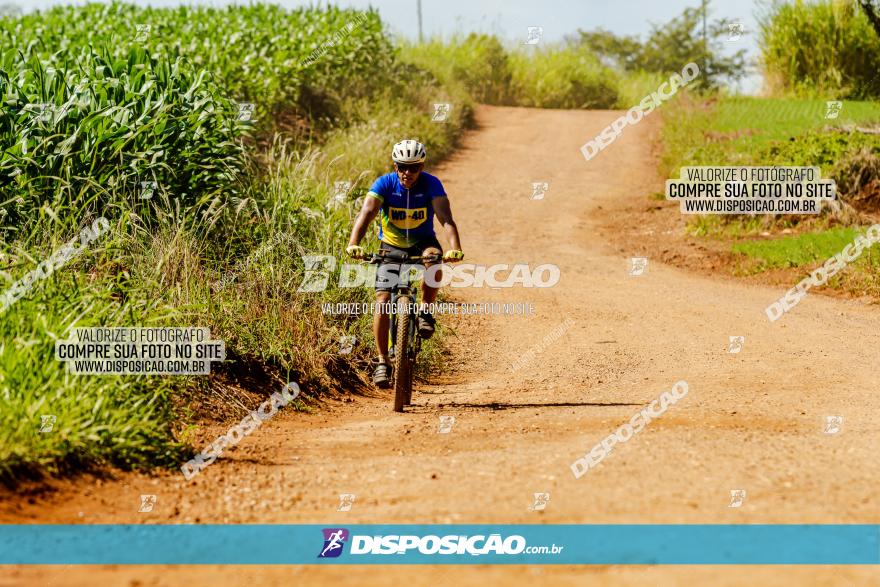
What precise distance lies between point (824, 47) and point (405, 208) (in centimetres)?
2433

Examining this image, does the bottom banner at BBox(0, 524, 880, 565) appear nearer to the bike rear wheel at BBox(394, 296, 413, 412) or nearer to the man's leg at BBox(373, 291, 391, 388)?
the bike rear wheel at BBox(394, 296, 413, 412)

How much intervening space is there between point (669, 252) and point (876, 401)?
398 inches

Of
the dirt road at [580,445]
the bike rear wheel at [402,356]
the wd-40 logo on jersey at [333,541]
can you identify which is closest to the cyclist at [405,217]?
the bike rear wheel at [402,356]


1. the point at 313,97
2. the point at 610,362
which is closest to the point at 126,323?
the point at 610,362

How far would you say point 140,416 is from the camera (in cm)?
688

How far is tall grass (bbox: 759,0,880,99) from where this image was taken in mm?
29266

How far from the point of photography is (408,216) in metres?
9.21

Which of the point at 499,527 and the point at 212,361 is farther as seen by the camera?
the point at 212,361

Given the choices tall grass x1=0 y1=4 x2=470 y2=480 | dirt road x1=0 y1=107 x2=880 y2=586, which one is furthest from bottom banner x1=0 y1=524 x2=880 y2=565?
tall grass x1=0 y1=4 x2=470 y2=480

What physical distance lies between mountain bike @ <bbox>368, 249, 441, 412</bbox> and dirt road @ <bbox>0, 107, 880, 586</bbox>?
29 cm

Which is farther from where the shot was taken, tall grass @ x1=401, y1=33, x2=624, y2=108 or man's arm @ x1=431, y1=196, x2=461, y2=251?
tall grass @ x1=401, y1=33, x2=624, y2=108

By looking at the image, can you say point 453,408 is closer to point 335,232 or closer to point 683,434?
point 683,434

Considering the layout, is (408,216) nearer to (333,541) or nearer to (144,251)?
(144,251)

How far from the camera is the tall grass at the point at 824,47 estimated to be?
29.3m
